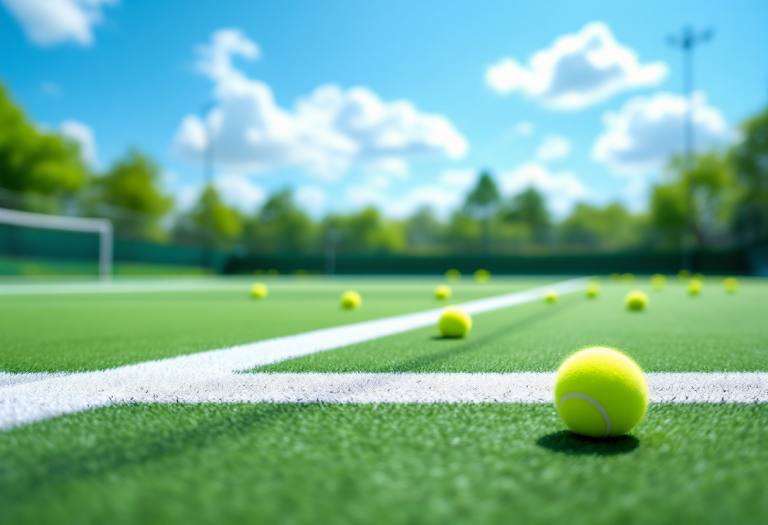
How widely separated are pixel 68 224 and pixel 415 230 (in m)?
29.8

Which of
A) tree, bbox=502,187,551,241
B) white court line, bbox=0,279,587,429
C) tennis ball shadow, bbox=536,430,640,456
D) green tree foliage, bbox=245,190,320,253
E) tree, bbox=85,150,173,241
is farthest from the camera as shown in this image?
tree, bbox=502,187,551,241

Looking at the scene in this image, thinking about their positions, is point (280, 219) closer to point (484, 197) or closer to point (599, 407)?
point (484, 197)

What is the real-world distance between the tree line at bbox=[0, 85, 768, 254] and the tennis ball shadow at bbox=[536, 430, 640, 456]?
2644cm

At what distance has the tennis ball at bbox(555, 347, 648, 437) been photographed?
76.8 inches

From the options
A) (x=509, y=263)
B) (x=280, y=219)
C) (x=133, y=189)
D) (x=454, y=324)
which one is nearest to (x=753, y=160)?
(x=509, y=263)

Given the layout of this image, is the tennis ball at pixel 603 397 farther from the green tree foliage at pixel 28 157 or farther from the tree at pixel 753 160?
the green tree foliage at pixel 28 157

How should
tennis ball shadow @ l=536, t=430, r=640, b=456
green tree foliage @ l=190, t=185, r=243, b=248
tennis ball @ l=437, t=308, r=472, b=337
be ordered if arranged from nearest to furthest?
tennis ball shadow @ l=536, t=430, r=640, b=456
tennis ball @ l=437, t=308, r=472, b=337
green tree foliage @ l=190, t=185, r=243, b=248

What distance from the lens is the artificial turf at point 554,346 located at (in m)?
3.37

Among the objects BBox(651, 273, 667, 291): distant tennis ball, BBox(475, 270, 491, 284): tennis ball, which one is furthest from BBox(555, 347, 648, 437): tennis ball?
BBox(475, 270, 491, 284): tennis ball

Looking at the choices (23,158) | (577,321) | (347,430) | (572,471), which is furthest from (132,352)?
(23,158)

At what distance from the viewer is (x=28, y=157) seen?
137ft

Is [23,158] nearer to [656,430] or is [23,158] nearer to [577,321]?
[577,321]

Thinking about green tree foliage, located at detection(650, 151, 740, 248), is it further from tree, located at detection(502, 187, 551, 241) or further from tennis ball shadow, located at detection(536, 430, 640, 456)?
tennis ball shadow, located at detection(536, 430, 640, 456)

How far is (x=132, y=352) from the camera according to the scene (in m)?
4.01
